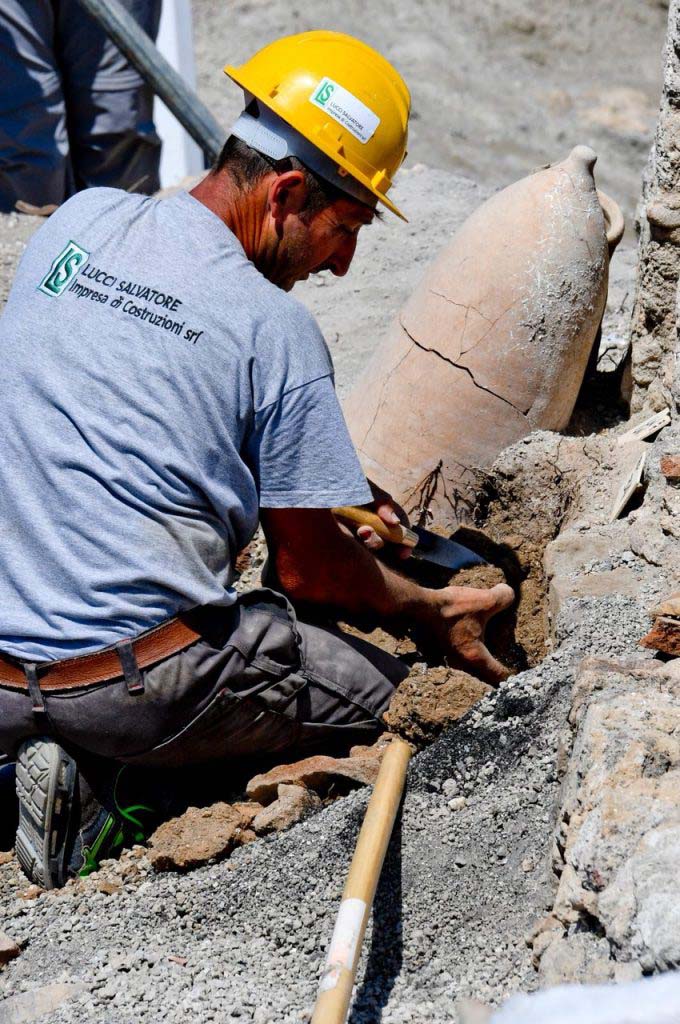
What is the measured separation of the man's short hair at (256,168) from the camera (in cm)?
276

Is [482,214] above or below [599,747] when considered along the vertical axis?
above

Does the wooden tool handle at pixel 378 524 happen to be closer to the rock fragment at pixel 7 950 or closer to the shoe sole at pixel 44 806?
the shoe sole at pixel 44 806

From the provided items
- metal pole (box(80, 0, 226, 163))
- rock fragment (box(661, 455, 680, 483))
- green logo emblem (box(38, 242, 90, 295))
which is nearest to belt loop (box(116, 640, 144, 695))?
green logo emblem (box(38, 242, 90, 295))

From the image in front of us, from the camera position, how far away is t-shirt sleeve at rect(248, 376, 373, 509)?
2.67 metres

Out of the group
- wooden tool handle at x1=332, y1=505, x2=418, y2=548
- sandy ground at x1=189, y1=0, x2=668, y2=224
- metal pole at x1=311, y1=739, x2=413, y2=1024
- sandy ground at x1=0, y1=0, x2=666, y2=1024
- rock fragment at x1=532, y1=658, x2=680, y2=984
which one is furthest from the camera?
sandy ground at x1=189, y1=0, x2=668, y2=224

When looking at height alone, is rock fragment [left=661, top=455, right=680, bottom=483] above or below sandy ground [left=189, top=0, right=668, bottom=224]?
below

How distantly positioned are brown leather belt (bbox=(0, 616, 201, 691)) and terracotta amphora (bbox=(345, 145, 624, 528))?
61.2 inches

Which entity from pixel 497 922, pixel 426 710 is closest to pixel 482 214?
pixel 426 710

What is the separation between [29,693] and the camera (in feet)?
8.77

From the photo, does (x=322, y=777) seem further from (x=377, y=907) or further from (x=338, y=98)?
(x=338, y=98)

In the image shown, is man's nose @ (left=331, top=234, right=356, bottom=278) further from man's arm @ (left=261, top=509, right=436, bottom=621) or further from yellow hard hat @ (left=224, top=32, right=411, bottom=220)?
man's arm @ (left=261, top=509, right=436, bottom=621)

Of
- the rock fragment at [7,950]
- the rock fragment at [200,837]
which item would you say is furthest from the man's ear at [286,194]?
the rock fragment at [7,950]

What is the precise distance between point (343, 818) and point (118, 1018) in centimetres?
64

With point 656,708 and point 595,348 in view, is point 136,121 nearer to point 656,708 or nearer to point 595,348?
point 595,348
